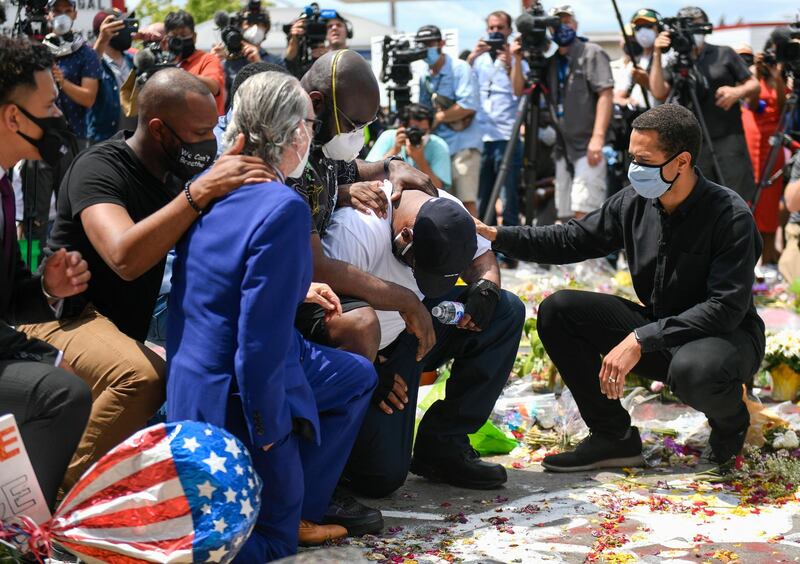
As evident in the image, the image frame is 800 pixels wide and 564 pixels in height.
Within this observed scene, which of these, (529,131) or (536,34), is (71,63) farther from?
(529,131)

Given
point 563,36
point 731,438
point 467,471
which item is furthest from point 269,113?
point 563,36

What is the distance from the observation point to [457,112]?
9.34 metres

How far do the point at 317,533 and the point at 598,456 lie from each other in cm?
152

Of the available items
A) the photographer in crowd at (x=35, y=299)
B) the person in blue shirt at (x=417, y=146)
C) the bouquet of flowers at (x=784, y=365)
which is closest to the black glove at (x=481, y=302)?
the photographer in crowd at (x=35, y=299)

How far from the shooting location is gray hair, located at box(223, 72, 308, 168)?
3.35 m

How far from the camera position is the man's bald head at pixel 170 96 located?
12.8ft

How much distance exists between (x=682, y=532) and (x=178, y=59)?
215 inches

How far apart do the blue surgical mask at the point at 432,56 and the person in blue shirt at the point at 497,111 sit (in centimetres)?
72

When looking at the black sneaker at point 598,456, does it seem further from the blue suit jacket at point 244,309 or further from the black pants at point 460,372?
the blue suit jacket at point 244,309

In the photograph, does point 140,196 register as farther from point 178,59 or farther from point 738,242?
point 178,59

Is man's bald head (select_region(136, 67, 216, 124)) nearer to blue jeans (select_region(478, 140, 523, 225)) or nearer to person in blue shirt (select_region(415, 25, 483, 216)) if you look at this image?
person in blue shirt (select_region(415, 25, 483, 216))

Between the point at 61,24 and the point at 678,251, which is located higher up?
the point at 61,24

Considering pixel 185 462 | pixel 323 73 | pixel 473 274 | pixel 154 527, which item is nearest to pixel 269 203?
pixel 185 462

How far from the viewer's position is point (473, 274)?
4621 millimetres
